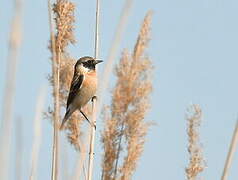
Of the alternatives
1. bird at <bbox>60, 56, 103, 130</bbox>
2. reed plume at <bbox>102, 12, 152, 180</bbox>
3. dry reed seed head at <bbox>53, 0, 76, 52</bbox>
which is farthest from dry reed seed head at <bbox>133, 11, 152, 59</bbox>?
bird at <bbox>60, 56, 103, 130</bbox>

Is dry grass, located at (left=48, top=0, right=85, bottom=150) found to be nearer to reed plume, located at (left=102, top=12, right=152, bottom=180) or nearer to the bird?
reed plume, located at (left=102, top=12, right=152, bottom=180)

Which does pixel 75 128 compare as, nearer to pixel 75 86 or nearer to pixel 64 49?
pixel 64 49

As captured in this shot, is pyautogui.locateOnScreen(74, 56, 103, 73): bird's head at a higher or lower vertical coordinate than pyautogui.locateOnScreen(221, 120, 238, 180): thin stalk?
higher

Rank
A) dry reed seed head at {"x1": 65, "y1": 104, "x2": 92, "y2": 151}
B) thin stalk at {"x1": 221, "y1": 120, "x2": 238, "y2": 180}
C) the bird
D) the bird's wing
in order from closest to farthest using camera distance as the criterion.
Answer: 1. thin stalk at {"x1": 221, "y1": 120, "x2": 238, "y2": 180}
2. dry reed seed head at {"x1": 65, "y1": 104, "x2": 92, "y2": 151}
3. the bird
4. the bird's wing

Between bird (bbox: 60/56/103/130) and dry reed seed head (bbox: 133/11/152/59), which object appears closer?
dry reed seed head (bbox: 133/11/152/59)

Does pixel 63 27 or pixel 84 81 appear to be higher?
pixel 63 27

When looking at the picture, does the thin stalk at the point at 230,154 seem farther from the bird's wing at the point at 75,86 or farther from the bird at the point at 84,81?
the bird's wing at the point at 75,86

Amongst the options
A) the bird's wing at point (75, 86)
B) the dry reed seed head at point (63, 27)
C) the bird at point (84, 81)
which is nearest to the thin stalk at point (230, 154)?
the dry reed seed head at point (63, 27)

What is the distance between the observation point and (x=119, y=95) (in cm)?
213

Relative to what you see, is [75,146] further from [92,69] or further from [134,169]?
[92,69]

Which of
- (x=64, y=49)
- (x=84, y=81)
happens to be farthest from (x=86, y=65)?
(x=64, y=49)

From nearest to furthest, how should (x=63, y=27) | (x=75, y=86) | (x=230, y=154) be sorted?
(x=230, y=154) < (x=63, y=27) < (x=75, y=86)

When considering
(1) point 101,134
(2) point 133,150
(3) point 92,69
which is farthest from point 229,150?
(3) point 92,69

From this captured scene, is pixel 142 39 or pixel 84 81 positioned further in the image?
pixel 84 81
